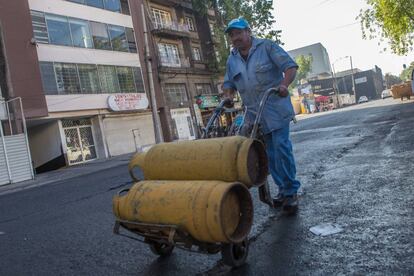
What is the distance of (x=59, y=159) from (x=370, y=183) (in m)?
21.6

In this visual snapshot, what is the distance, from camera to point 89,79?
79.7ft

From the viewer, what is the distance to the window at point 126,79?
26909 mm

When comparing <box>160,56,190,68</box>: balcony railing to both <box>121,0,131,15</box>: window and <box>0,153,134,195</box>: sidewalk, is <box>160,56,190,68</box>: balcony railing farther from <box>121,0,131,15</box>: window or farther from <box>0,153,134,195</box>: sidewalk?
<box>0,153,134,195</box>: sidewalk

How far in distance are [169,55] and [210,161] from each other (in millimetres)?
34364

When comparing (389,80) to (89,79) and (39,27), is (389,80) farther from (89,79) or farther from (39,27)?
(39,27)

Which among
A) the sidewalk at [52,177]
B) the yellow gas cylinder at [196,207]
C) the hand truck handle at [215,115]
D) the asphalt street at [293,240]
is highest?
the hand truck handle at [215,115]

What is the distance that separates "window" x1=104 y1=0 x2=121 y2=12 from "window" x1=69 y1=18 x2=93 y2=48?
3.09 m

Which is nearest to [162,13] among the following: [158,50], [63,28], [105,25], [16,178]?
[158,50]

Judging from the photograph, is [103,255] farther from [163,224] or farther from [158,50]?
[158,50]

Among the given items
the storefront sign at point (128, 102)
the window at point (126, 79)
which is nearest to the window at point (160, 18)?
the window at point (126, 79)

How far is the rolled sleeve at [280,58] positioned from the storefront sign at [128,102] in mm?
22402

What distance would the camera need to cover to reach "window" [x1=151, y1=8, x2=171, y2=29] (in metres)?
34.6

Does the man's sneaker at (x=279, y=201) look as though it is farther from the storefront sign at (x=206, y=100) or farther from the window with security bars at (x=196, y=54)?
the window with security bars at (x=196, y=54)

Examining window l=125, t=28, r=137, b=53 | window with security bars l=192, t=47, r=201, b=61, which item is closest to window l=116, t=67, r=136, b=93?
window l=125, t=28, r=137, b=53
